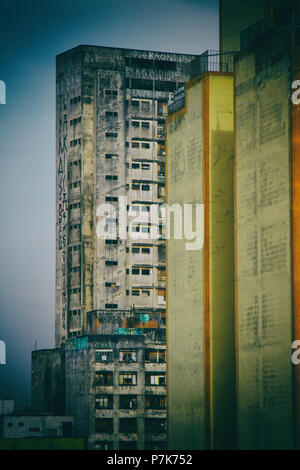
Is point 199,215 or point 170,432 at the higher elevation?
point 199,215

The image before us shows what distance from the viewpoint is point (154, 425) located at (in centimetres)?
11719

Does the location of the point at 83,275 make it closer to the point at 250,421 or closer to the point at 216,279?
the point at 216,279

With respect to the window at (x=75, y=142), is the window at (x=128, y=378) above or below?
below

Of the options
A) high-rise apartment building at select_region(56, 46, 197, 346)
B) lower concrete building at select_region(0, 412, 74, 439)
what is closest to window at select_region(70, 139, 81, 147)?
high-rise apartment building at select_region(56, 46, 197, 346)

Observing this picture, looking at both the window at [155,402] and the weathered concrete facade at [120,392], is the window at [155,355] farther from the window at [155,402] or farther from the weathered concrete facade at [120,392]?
the window at [155,402]

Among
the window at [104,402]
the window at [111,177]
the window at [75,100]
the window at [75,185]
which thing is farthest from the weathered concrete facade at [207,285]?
the window at [75,100]

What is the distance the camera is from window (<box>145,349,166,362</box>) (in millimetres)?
119438

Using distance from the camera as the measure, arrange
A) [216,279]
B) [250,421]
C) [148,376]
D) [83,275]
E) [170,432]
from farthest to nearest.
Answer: [83,275] < [148,376] < [170,432] < [216,279] < [250,421]

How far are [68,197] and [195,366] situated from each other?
56351mm

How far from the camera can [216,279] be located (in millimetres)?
82312

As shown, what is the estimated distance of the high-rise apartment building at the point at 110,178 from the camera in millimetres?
132750

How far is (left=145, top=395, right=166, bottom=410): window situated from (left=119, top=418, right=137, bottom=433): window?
7.60ft
